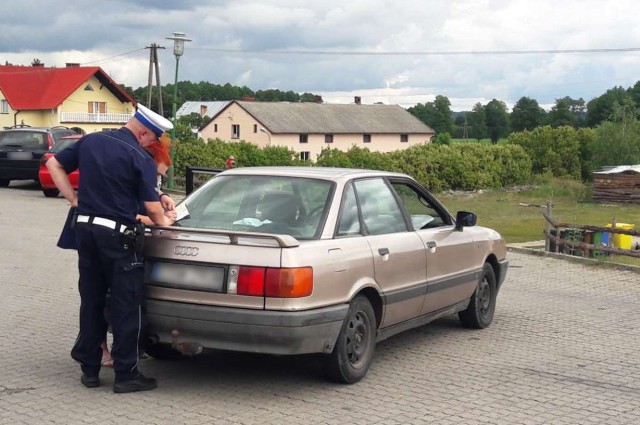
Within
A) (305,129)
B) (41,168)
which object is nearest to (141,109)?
(41,168)

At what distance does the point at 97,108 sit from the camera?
78.7 m

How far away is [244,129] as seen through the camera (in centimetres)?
9138

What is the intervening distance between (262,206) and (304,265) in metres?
1.04

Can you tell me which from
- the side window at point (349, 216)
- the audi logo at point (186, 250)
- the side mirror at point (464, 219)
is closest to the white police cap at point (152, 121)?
the audi logo at point (186, 250)

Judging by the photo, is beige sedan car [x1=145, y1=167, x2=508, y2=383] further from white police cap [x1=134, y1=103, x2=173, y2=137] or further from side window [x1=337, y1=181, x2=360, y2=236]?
white police cap [x1=134, y1=103, x2=173, y2=137]

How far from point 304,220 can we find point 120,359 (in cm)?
165

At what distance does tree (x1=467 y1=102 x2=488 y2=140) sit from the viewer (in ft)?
445

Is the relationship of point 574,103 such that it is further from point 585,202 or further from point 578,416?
point 578,416

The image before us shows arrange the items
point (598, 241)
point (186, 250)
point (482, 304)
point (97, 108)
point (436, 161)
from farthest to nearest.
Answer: point (97, 108) < point (436, 161) < point (598, 241) < point (482, 304) < point (186, 250)

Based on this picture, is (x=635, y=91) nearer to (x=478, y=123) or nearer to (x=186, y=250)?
(x=478, y=123)

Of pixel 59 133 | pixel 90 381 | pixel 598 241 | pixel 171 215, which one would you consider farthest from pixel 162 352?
pixel 59 133

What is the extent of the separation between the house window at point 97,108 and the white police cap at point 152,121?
74511mm

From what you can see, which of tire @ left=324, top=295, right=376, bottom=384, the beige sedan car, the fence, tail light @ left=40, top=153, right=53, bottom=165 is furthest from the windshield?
tail light @ left=40, top=153, right=53, bottom=165

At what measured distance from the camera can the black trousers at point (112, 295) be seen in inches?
237
